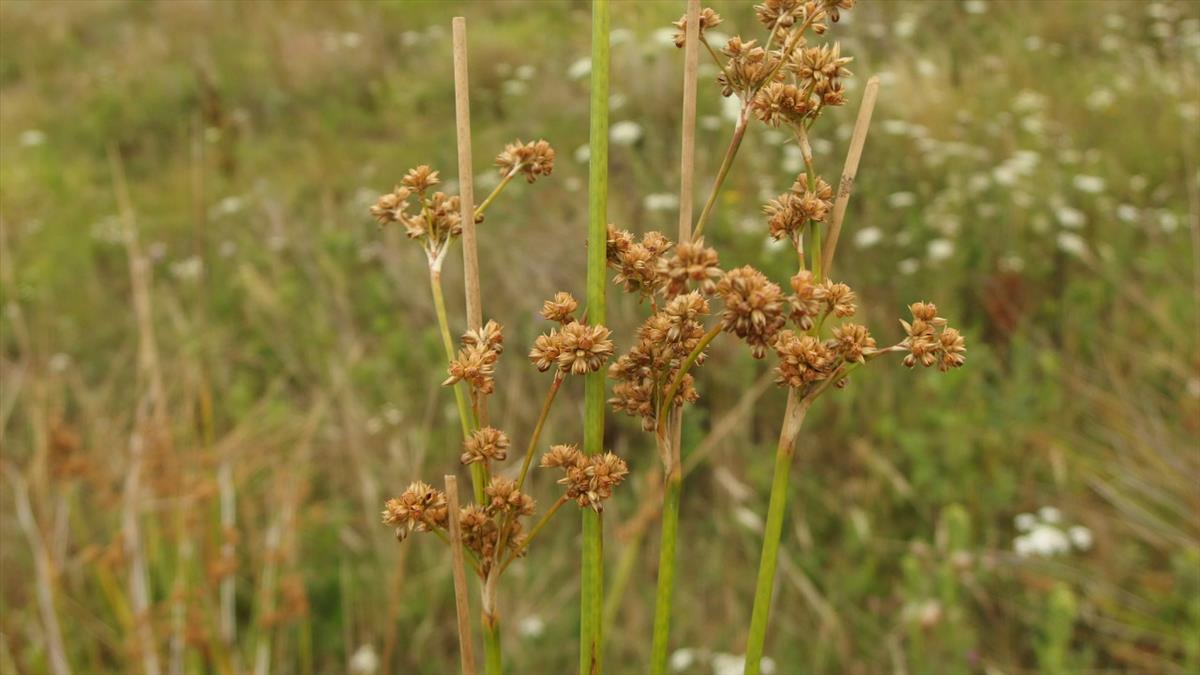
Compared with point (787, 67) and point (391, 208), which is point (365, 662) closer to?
point (391, 208)

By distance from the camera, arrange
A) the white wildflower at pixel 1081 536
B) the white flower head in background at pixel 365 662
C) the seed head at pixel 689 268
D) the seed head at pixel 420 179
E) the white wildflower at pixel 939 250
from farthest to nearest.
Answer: the white wildflower at pixel 939 250
the white wildflower at pixel 1081 536
the white flower head in background at pixel 365 662
the seed head at pixel 420 179
the seed head at pixel 689 268

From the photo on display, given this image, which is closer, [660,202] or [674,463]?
[674,463]

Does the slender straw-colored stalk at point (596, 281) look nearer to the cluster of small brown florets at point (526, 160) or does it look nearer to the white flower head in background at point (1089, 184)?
the cluster of small brown florets at point (526, 160)

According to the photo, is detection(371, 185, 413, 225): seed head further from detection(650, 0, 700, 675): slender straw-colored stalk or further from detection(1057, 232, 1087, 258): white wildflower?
detection(1057, 232, 1087, 258): white wildflower

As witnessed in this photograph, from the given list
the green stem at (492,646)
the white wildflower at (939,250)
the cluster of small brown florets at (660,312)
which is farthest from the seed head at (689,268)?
the white wildflower at (939,250)

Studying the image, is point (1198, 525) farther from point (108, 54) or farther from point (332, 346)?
point (108, 54)

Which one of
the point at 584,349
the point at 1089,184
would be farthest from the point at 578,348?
the point at 1089,184

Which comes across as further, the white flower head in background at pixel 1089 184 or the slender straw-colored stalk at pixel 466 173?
the white flower head in background at pixel 1089 184
